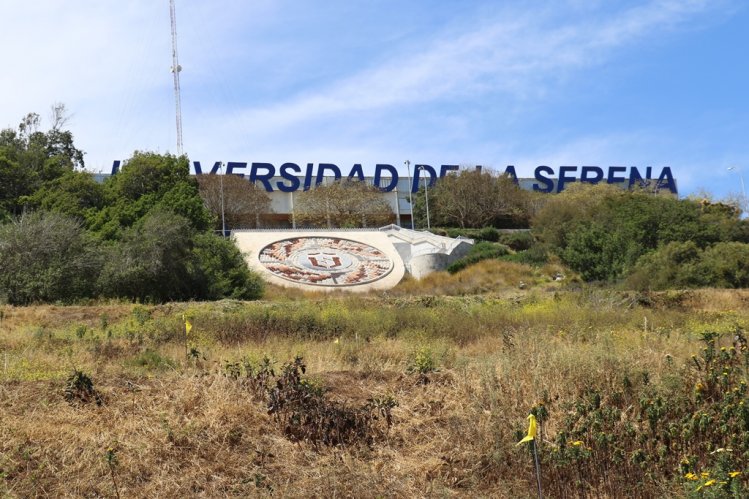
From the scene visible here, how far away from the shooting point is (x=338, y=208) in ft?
231

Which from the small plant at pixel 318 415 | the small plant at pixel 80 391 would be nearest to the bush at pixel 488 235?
the small plant at pixel 318 415

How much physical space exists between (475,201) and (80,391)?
64.6 m

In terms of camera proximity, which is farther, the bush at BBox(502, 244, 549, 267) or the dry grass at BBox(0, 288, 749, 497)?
the bush at BBox(502, 244, 549, 267)

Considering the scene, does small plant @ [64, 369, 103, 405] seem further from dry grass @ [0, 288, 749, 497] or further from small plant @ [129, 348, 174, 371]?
small plant @ [129, 348, 174, 371]

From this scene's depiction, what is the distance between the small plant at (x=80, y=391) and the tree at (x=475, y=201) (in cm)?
6307

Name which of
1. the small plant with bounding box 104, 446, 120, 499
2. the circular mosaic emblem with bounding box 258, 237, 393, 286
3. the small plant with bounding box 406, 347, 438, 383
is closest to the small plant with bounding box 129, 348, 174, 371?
the small plant with bounding box 406, 347, 438, 383

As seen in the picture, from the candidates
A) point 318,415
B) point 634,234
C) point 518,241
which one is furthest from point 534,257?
point 318,415

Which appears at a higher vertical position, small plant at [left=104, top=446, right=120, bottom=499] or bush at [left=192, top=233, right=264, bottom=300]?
bush at [left=192, top=233, right=264, bottom=300]

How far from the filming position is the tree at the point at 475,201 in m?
71.9

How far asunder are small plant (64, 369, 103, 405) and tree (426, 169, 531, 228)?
63.1 m

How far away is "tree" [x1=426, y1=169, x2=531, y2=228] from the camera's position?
71.9 meters

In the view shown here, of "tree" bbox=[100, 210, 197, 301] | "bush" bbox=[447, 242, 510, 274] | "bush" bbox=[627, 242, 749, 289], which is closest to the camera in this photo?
"tree" bbox=[100, 210, 197, 301]

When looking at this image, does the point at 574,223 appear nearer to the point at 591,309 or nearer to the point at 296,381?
the point at 591,309

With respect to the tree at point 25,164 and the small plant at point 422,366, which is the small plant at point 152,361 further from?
the tree at point 25,164
